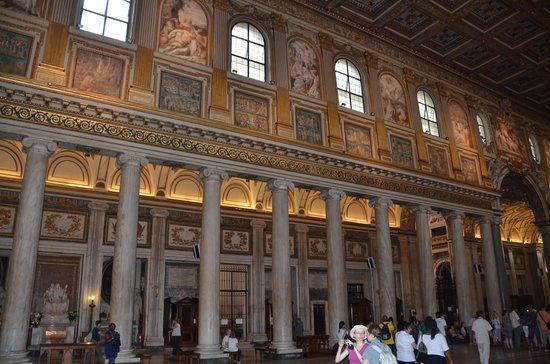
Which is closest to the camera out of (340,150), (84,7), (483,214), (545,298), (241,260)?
(84,7)

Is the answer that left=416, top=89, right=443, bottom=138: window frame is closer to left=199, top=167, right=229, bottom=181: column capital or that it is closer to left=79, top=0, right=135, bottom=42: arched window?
left=199, top=167, right=229, bottom=181: column capital

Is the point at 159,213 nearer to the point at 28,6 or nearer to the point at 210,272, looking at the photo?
the point at 210,272

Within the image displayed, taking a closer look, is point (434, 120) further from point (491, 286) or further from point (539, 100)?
point (539, 100)

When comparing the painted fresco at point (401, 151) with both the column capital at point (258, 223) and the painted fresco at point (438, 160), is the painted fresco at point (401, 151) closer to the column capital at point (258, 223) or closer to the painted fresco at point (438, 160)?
the painted fresco at point (438, 160)

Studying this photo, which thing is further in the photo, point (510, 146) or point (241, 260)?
point (510, 146)

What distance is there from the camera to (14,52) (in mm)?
12305

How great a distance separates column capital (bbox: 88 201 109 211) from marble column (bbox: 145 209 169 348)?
6.03ft

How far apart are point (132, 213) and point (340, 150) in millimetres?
8475

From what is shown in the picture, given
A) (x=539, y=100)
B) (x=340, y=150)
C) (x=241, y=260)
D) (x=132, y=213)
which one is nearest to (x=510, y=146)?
(x=539, y=100)

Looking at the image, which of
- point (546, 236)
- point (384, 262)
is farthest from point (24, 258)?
point (546, 236)

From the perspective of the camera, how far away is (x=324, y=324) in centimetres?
2259

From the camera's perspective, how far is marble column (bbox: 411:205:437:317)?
1844 cm

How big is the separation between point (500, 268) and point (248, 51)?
16.4m

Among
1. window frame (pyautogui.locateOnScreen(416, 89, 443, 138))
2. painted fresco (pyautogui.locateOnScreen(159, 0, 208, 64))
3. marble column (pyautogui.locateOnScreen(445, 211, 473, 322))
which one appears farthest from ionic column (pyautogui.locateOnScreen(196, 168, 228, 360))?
marble column (pyautogui.locateOnScreen(445, 211, 473, 322))
